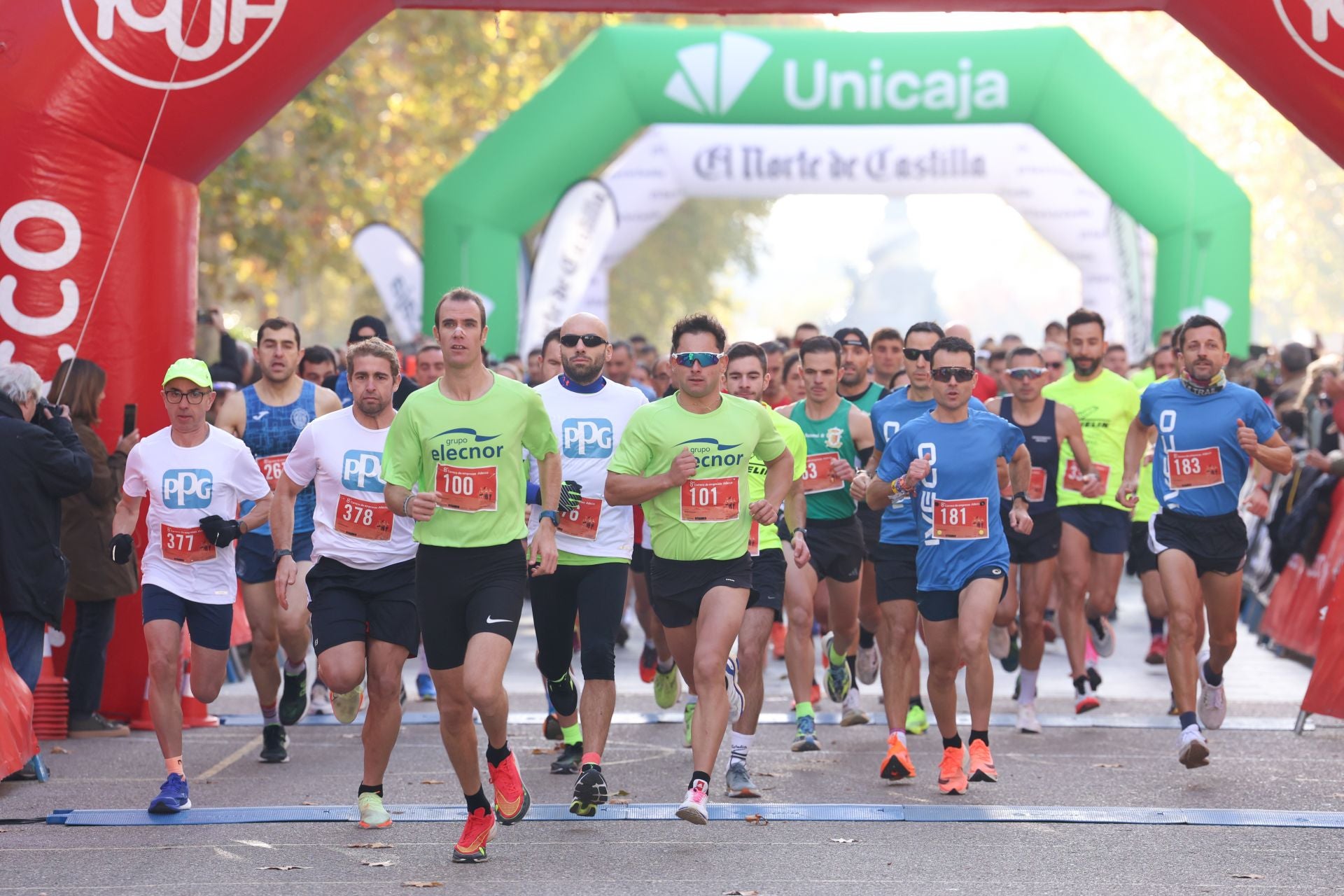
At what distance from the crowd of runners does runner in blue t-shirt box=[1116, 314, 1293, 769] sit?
0.01m

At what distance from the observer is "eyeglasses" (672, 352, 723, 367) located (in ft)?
26.0

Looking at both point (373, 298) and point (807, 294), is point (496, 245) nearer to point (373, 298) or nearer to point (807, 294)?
point (373, 298)

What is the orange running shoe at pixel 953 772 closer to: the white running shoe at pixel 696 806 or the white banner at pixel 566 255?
the white running shoe at pixel 696 806

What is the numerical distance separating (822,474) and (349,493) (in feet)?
10.7

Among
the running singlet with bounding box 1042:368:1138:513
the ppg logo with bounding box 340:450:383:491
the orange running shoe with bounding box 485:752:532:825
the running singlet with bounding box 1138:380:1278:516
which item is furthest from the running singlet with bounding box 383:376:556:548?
the running singlet with bounding box 1042:368:1138:513

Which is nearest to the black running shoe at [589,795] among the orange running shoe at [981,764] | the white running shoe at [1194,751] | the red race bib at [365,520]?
the red race bib at [365,520]

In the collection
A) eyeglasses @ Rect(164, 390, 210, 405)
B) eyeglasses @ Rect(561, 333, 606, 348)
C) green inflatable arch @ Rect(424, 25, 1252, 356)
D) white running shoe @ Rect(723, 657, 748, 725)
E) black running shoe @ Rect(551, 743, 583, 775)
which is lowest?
black running shoe @ Rect(551, 743, 583, 775)

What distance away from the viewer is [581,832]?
7.75 meters

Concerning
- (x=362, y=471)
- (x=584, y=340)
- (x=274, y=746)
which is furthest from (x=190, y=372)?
(x=274, y=746)

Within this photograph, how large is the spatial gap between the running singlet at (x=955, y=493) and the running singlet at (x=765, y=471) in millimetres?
478

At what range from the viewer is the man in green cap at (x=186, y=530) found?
822cm

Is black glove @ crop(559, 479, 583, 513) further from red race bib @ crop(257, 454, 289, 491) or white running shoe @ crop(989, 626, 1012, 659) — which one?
white running shoe @ crop(989, 626, 1012, 659)

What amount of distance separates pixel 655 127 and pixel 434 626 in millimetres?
16107

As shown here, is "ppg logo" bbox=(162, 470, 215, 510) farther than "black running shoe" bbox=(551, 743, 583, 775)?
No
